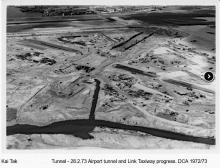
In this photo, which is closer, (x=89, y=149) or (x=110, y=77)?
(x=89, y=149)

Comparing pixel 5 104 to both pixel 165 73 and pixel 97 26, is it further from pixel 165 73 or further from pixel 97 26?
pixel 165 73

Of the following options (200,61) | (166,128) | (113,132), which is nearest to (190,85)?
(200,61)

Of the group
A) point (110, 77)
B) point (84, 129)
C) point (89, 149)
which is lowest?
point (89, 149)

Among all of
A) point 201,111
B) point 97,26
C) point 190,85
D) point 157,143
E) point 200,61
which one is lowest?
point 157,143

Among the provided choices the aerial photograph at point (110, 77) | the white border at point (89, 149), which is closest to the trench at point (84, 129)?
the aerial photograph at point (110, 77)

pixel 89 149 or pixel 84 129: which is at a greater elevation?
pixel 84 129

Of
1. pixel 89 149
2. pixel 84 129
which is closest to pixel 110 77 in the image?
pixel 84 129

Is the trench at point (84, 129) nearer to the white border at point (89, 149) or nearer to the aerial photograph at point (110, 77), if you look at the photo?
the aerial photograph at point (110, 77)

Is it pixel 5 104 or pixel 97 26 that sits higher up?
pixel 97 26

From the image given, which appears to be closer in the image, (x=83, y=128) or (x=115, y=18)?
(x=83, y=128)

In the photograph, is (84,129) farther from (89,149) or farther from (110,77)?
(110,77)
